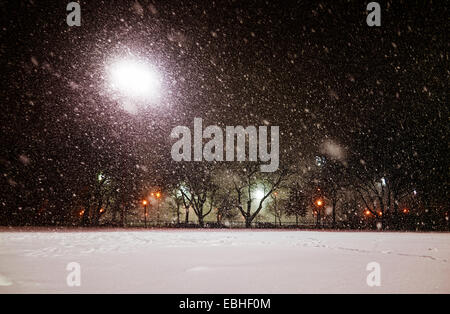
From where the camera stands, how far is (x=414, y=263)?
8.71 metres

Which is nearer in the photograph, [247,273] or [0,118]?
[247,273]

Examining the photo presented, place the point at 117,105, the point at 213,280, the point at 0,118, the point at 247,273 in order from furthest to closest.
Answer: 1. the point at 117,105
2. the point at 0,118
3. the point at 247,273
4. the point at 213,280

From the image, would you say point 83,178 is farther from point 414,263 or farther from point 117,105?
point 414,263

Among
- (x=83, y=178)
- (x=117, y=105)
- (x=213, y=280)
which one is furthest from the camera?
(x=83, y=178)

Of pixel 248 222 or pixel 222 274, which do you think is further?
pixel 248 222

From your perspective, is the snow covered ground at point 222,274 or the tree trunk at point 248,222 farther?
the tree trunk at point 248,222

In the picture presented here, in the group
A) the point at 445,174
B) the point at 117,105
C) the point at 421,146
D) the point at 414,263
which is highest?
the point at 117,105

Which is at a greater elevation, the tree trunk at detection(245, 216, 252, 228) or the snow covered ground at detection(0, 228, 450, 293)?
the snow covered ground at detection(0, 228, 450, 293)

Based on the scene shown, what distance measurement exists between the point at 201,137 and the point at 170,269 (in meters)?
27.3

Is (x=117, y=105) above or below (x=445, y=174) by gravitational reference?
above

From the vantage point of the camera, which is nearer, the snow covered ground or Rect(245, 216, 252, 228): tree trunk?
the snow covered ground

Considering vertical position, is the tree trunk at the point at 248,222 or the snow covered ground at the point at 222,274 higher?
the snow covered ground at the point at 222,274

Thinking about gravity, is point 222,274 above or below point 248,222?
above

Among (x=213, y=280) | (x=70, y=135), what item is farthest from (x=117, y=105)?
(x=213, y=280)
